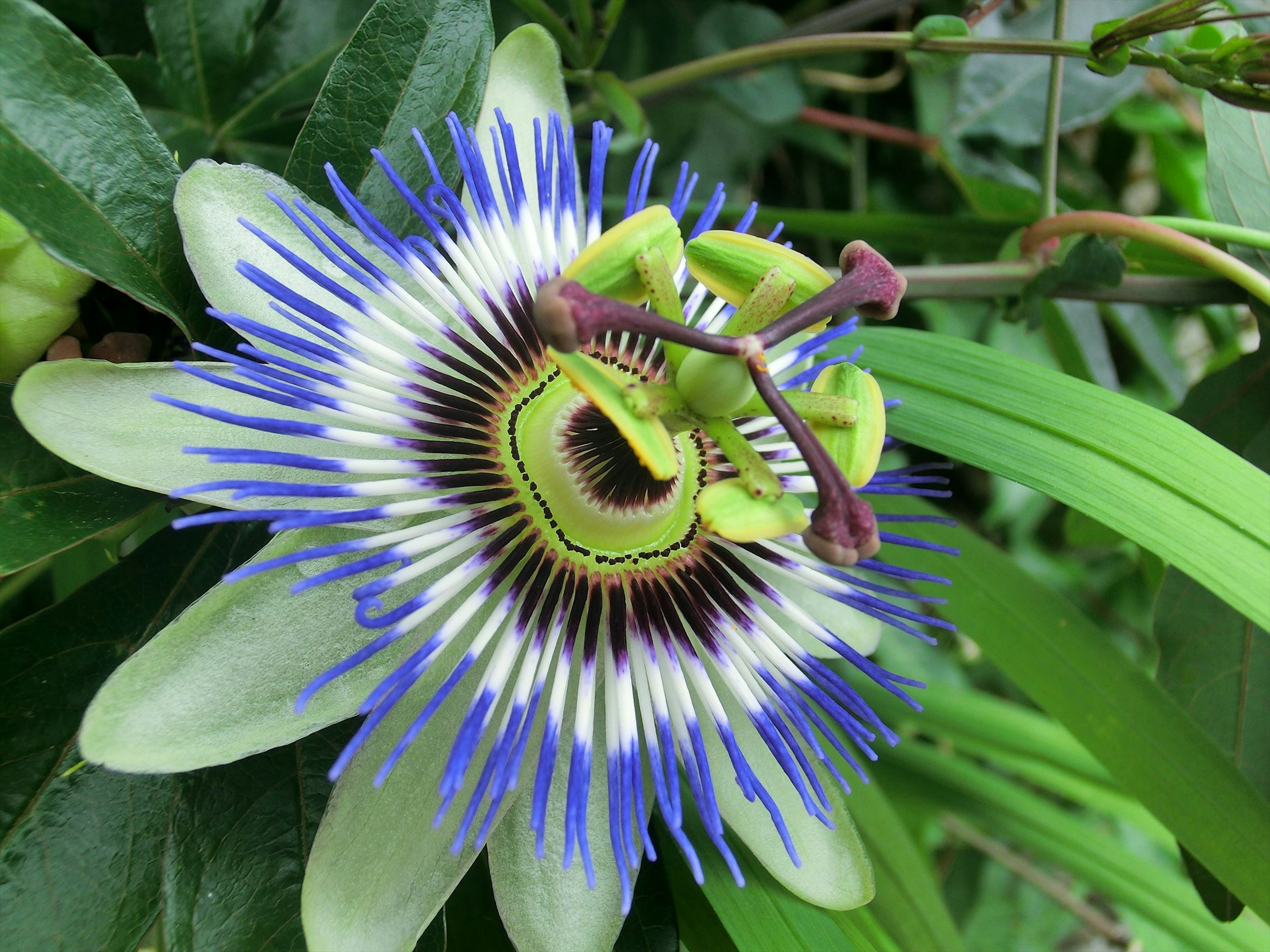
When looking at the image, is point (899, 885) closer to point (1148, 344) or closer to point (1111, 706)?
point (1111, 706)

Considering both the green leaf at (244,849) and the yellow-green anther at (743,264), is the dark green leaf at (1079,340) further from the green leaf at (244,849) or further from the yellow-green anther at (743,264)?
the green leaf at (244,849)

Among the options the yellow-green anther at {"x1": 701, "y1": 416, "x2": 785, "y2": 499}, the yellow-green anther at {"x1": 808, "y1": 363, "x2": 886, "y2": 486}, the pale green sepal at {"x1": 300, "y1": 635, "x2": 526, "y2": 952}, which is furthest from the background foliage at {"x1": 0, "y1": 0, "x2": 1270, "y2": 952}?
the yellow-green anther at {"x1": 701, "y1": 416, "x2": 785, "y2": 499}

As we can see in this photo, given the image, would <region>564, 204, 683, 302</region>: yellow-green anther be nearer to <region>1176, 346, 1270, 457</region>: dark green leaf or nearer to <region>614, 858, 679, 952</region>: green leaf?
<region>614, 858, 679, 952</region>: green leaf

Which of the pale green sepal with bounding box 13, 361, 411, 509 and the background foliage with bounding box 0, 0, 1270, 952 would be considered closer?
the pale green sepal with bounding box 13, 361, 411, 509

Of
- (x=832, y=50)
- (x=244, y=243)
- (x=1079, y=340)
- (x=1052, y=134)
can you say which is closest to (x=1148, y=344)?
(x=1079, y=340)

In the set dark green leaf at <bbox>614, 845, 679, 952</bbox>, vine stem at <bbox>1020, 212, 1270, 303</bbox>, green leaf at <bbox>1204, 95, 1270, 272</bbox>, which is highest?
green leaf at <bbox>1204, 95, 1270, 272</bbox>

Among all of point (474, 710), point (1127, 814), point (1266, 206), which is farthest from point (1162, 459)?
point (1127, 814)
